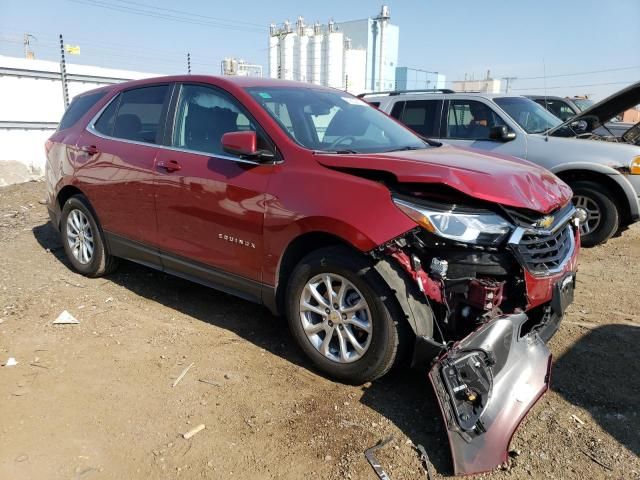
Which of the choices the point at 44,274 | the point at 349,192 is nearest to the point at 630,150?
the point at 349,192

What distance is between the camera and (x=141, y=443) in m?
2.67

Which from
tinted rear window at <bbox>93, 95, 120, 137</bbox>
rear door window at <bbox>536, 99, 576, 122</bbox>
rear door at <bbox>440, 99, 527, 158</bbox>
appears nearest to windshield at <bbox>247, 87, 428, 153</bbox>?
tinted rear window at <bbox>93, 95, 120, 137</bbox>

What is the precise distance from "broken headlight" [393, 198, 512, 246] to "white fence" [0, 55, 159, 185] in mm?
10314

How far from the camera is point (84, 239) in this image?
16.4 feet

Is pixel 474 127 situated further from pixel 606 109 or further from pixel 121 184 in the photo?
pixel 121 184

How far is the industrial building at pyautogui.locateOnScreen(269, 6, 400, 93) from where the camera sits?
1677 inches

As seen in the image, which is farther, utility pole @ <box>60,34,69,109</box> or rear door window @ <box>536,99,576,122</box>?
utility pole @ <box>60,34,69,109</box>

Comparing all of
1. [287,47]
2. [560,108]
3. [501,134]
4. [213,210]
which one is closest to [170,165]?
[213,210]

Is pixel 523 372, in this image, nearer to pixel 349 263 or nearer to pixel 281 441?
pixel 349 263

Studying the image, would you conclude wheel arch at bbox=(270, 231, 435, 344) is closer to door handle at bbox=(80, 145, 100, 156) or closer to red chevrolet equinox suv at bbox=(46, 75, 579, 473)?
red chevrolet equinox suv at bbox=(46, 75, 579, 473)

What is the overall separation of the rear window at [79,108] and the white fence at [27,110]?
6.32m

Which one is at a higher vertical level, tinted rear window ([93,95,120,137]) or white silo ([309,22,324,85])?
white silo ([309,22,324,85])

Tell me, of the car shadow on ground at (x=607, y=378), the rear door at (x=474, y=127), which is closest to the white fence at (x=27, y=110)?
the rear door at (x=474, y=127)

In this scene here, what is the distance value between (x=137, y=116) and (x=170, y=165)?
2.84 ft
